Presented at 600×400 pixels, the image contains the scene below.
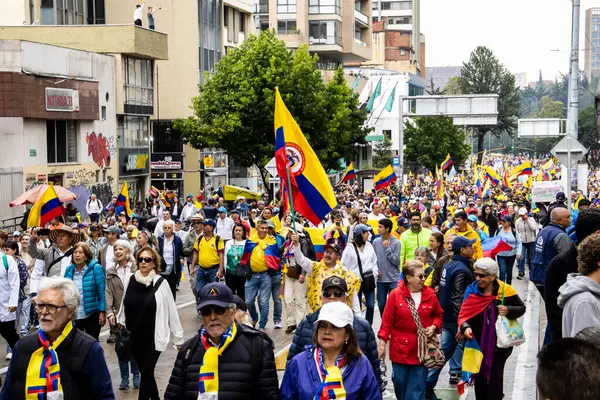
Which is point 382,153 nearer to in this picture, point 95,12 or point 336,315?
point 95,12

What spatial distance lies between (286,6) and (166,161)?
3361 cm

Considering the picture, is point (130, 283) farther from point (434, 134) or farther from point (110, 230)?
point (434, 134)

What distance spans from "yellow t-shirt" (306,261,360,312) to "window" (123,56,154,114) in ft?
115

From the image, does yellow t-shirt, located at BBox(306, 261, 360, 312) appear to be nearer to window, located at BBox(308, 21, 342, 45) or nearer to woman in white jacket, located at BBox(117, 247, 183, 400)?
woman in white jacket, located at BBox(117, 247, 183, 400)

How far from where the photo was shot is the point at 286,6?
8250cm

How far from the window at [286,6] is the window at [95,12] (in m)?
30.6

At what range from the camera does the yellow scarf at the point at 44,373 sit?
540 centimetres

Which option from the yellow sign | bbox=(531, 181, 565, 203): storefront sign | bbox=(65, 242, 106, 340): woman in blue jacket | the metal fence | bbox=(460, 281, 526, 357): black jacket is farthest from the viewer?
the yellow sign

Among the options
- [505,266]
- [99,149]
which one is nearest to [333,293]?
[505,266]

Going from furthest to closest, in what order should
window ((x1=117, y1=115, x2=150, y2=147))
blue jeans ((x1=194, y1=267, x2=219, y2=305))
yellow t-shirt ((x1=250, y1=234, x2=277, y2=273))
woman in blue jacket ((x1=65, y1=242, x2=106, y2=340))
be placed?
window ((x1=117, y1=115, x2=150, y2=147))
blue jeans ((x1=194, y1=267, x2=219, y2=305))
yellow t-shirt ((x1=250, y1=234, x2=277, y2=273))
woman in blue jacket ((x1=65, y1=242, x2=106, y2=340))

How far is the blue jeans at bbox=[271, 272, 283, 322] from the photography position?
48.6 ft

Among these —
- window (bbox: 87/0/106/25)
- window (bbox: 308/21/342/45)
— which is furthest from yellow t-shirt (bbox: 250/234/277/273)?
window (bbox: 308/21/342/45)

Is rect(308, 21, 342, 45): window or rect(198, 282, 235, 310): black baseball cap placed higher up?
rect(308, 21, 342, 45): window

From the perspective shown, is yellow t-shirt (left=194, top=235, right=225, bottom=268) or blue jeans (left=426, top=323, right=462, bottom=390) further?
yellow t-shirt (left=194, top=235, right=225, bottom=268)
